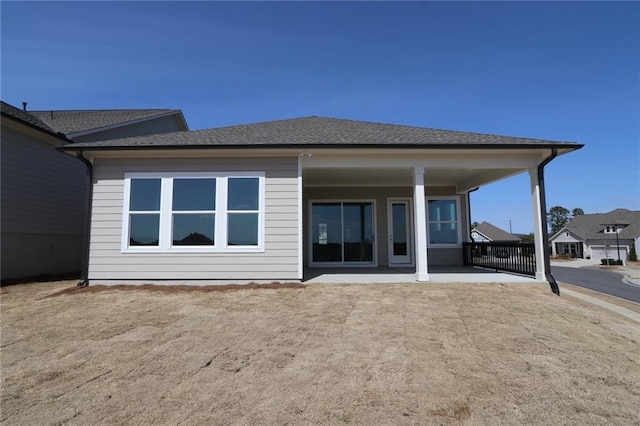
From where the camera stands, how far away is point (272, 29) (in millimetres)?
10422

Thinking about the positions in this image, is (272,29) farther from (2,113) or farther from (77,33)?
(2,113)

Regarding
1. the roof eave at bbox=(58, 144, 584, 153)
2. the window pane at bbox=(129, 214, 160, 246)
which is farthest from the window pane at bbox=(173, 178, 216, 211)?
the roof eave at bbox=(58, 144, 584, 153)

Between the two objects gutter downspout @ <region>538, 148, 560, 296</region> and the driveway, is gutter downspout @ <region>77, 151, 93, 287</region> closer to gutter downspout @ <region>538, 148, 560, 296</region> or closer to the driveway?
gutter downspout @ <region>538, 148, 560, 296</region>

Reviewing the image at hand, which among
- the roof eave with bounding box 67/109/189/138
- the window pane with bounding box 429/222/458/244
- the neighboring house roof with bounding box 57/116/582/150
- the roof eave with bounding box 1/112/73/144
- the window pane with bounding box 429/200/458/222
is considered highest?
the roof eave with bounding box 67/109/189/138

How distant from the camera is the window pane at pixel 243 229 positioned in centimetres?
812

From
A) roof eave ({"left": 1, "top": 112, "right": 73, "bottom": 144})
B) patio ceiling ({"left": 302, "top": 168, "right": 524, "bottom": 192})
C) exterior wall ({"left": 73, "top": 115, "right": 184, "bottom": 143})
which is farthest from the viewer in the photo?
exterior wall ({"left": 73, "top": 115, "right": 184, "bottom": 143})

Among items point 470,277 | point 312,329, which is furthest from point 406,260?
point 312,329

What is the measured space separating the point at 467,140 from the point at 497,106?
24.7 feet

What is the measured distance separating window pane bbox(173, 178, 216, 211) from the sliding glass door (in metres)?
4.38

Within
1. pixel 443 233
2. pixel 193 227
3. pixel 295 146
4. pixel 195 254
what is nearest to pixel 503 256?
pixel 443 233

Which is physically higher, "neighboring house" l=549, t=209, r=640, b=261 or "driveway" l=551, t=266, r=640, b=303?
"neighboring house" l=549, t=209, r=640, b=261

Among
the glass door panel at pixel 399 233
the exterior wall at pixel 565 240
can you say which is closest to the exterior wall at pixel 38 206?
the glass door panel at pixel 399 233

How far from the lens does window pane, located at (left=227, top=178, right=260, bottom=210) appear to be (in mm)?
8195

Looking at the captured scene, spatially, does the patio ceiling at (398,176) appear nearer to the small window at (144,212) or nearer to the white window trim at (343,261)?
the white window trim at (343,261)
